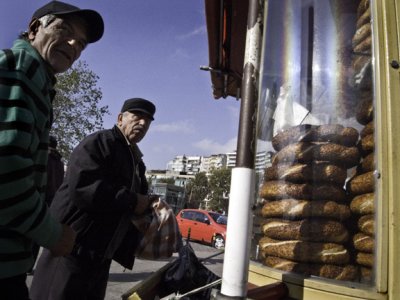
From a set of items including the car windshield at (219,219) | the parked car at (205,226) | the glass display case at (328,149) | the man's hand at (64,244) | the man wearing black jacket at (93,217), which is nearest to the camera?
the glass display case at (328,149)

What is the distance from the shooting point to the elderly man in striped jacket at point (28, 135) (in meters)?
1.22

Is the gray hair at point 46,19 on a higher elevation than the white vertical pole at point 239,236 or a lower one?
higher

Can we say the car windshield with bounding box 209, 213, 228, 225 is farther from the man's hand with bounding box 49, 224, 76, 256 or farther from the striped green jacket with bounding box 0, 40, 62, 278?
the striped green jacket with bounding box 0, 40, 62, 278

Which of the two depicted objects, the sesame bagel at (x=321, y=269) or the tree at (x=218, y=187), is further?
the tree at (x=218, y=187)

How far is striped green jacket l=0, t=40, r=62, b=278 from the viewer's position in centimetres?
121

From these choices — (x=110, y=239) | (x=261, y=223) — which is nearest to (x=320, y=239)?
(x=261, y=223)

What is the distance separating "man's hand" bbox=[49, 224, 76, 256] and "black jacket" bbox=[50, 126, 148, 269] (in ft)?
2.25

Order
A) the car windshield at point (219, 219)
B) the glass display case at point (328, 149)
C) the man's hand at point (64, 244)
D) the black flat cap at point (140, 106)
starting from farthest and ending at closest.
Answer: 1. the car windshield at point (219, 219)
2. the black flat cap at point (140, 106)
3. the man's hand at point (64, 244)
4. the glass display case at point (328, 149)

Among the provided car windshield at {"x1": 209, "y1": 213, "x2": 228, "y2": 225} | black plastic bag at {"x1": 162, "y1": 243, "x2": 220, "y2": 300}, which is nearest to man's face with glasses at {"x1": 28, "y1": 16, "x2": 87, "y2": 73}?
black plastic bag at {"x1": 162, "y1": 243, "x2": 220, "y2": 300}

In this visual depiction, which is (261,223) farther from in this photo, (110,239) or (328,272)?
(110,239)

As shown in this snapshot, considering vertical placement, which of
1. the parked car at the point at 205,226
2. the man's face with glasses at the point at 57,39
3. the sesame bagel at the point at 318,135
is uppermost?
the man's face with glasses at the point at 57,39

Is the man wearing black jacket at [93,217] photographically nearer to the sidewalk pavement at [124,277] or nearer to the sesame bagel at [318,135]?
the sesame bagel at [318,135]

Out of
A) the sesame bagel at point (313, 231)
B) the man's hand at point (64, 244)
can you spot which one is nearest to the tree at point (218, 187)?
the sesame bagel at point (313, 231)

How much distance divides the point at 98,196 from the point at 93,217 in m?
0.19
